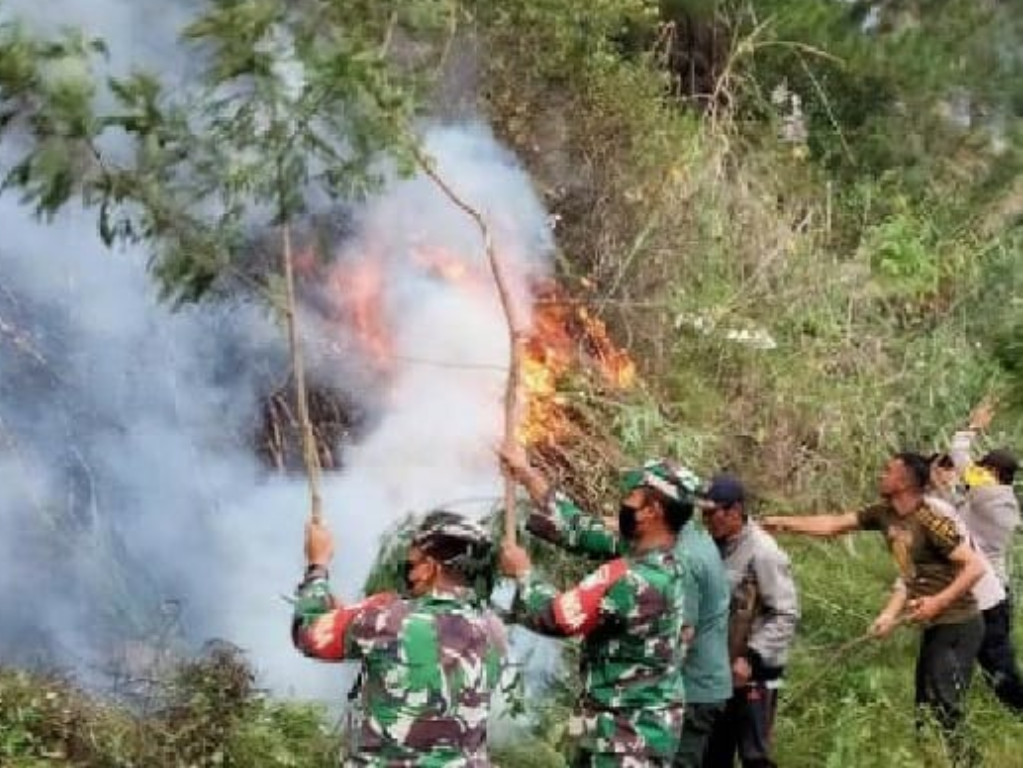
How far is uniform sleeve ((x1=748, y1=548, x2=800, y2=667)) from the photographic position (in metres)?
6.20

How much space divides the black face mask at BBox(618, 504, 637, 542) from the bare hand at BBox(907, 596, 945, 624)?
6.84 feet

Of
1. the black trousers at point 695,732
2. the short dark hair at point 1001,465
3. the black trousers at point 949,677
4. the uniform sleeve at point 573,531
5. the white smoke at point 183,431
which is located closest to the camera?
the uniform sleeve at point 573,531

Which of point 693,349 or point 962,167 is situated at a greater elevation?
point 962,167

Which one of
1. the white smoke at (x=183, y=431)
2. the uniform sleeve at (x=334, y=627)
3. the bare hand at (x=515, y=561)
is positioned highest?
the white smoke at (x=183, y=431)

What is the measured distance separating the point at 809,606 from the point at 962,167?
5230 mm

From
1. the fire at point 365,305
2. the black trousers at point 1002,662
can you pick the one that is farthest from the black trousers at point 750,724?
the fire at point 365,305

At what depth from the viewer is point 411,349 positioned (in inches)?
341

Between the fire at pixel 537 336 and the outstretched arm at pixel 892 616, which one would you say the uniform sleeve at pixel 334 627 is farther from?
the fire at pixel 537 336

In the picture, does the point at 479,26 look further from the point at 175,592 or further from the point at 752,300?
the point at 175,592

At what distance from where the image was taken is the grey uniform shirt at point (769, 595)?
6.20 m

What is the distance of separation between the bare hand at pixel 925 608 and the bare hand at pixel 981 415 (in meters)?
3.29

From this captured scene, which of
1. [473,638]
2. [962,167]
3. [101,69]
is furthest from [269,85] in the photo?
[962,167]

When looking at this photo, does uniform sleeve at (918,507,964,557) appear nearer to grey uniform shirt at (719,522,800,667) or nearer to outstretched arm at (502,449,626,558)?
grey uniform shirt at (719,522,800,667)

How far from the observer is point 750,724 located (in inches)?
250
